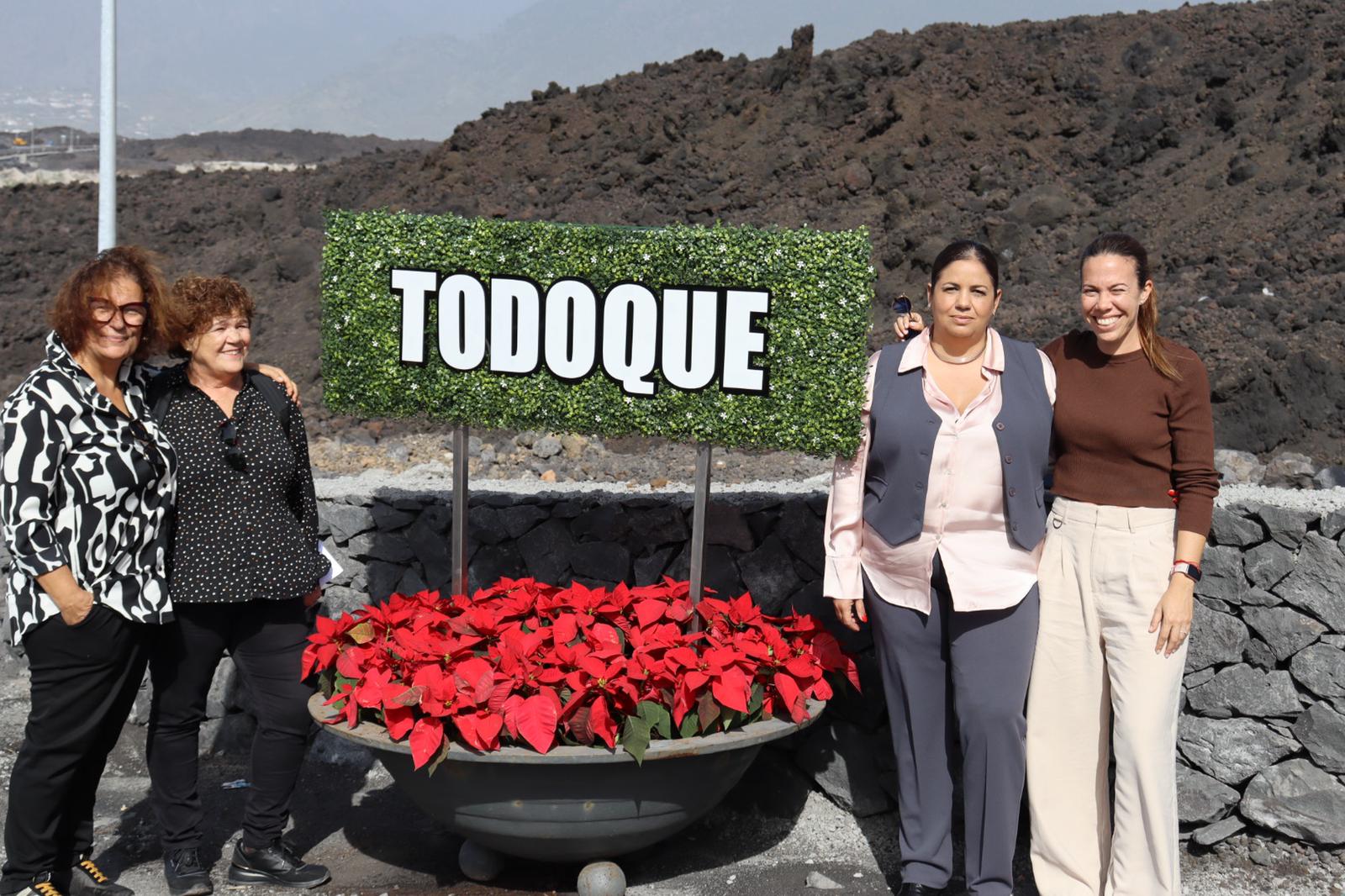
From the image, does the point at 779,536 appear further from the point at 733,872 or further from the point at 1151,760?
the point at 1151,760

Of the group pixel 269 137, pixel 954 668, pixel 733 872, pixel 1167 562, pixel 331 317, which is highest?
pixel 269 137

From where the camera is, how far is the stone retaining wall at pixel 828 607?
3.91m

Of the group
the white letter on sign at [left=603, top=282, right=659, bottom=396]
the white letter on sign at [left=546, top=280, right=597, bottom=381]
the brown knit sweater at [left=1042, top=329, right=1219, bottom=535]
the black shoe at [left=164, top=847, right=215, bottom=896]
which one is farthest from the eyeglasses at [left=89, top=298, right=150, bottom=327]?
the brown knit sweater at [left=1042, top=329, right=1219, bottom=535]

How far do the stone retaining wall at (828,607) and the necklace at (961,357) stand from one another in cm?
115

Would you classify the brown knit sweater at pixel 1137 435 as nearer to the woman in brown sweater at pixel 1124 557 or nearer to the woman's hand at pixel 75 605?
the woman in brown sweater at pixel 1124 557

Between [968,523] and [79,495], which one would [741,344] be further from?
[79,495]

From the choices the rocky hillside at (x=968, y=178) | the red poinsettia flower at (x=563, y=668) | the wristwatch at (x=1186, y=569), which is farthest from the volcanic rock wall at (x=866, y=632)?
the rocky hillside at (x=968, y=178)

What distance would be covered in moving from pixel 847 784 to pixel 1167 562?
153 centimetres

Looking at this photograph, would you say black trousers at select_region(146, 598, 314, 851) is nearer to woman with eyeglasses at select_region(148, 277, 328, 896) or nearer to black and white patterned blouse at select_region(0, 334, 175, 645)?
woman with eyeglasses at select_region(148, 277, 328, 896)

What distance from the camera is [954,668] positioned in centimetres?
339

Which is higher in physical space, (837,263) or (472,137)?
(472,137)

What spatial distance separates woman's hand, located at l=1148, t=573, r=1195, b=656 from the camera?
125 inches

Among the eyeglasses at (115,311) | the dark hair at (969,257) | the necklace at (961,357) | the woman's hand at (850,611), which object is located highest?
the dark hair at (969,257)

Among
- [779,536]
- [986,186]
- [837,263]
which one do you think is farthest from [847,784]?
[986,186]
